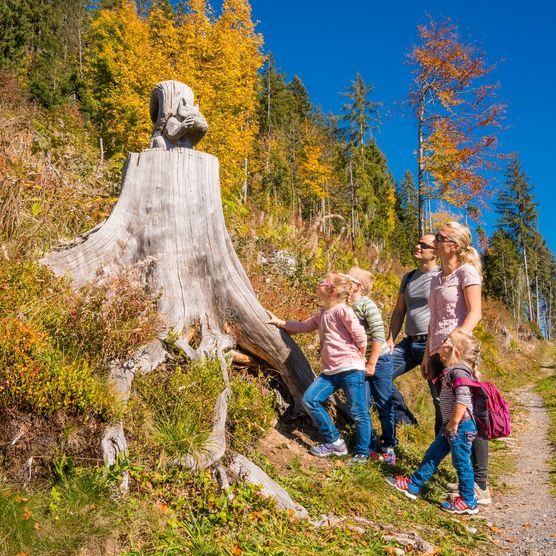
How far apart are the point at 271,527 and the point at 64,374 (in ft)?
4.67

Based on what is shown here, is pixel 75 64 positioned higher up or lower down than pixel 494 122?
higher up

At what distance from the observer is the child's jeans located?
3.58m

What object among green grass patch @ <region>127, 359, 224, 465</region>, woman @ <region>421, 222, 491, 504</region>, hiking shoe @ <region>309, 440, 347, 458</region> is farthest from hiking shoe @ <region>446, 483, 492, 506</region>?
green grass patch @ <region>127, 359, 224, 465</region>

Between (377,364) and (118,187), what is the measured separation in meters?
4.21

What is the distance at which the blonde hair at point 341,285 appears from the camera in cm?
412

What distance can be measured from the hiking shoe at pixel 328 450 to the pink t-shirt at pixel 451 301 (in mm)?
1112

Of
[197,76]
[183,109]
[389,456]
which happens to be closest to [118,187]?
[183,109]

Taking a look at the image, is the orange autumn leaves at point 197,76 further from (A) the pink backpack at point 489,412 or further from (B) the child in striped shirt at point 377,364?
(A) the pink backpack at point 489,412

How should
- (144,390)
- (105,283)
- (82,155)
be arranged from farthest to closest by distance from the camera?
(82,155) → (105,283) → (144,390)

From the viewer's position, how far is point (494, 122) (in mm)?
14148

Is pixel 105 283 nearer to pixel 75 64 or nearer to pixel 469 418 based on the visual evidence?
pixel 469 418

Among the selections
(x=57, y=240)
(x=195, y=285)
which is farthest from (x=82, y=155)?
(x=195, y=285)

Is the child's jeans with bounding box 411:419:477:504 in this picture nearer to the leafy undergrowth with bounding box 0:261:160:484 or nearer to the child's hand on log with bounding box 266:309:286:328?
the child's hand on log with bounding box 266:309:286:328

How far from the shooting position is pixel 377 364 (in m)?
Answer: 4.45
